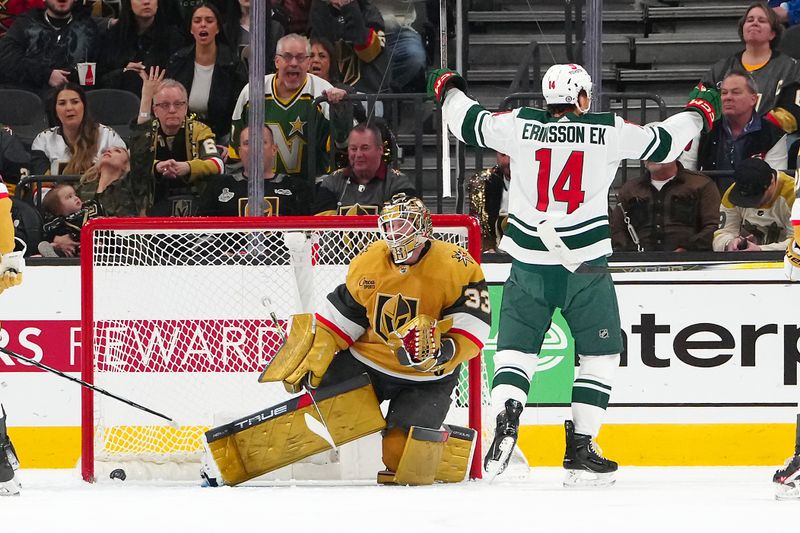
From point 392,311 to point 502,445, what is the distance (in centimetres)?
56

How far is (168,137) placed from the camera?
582 centimetres

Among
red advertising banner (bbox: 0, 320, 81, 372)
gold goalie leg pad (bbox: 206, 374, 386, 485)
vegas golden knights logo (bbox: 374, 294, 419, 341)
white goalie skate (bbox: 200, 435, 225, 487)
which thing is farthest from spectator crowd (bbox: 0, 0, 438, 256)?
white goalie skate (bbox: 200, 435, 225, 487)

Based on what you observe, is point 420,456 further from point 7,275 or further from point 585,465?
point 7,275

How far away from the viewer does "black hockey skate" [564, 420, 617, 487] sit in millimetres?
4426

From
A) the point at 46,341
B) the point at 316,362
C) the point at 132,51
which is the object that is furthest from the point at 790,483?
the point at 132,51

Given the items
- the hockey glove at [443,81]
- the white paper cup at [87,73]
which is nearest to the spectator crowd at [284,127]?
the white paper cup at [87,73]

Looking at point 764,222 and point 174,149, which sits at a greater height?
point 174,149

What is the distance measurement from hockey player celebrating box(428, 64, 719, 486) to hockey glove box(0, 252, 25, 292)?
158 centimetres

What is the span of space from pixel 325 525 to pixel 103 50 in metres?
4.03

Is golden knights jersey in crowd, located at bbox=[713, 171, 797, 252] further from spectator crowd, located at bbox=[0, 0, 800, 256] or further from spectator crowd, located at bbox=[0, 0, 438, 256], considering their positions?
spectator crowd, located at bbox=[0, 0, 438, 256]

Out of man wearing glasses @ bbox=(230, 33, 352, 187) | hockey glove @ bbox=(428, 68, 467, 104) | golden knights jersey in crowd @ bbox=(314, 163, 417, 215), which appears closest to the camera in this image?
hockey glove @ bbox=(428, 68, 467, 104)

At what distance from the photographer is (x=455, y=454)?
176 inches

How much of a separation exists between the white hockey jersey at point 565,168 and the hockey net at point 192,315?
37 cm

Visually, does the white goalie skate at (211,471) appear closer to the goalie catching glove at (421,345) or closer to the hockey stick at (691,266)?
the goalie catching glove at (421,345)
